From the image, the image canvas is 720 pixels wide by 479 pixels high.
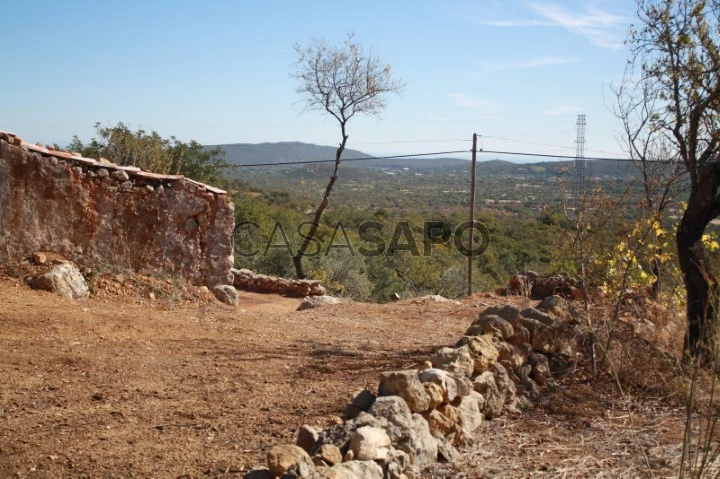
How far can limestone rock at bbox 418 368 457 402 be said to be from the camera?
414 cm

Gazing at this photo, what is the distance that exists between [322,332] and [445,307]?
3.07 m

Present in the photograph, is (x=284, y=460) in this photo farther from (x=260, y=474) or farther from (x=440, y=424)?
(x=440, y=424)

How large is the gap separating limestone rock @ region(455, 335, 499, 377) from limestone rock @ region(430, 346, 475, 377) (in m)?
0.07

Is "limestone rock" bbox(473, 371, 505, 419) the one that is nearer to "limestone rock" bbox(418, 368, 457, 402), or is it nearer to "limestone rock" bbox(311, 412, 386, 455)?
"limestone rock" bbox(418, 368, 457, 402)

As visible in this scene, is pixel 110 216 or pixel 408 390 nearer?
pixel 408 390

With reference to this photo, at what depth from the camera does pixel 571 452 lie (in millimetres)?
3891

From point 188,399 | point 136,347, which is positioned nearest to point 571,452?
point 188,399

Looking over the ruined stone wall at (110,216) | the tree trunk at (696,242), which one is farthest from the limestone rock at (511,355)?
the ruined stone wall at (110,216)

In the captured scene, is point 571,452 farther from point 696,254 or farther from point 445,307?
point 445,307

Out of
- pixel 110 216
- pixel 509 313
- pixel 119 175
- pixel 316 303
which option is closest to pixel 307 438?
pixel 509 313

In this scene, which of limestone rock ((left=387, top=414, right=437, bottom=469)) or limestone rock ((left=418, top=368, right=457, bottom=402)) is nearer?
limestone rock ((left=387, top=414, right=437, bottom=469))

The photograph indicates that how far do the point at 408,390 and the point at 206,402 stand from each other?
146cm

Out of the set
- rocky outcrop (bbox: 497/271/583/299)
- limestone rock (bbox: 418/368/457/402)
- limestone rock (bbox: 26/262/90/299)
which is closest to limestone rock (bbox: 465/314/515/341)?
limestone rock (bbox: 418/368/457/402)

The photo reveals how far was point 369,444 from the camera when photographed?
3.22m
